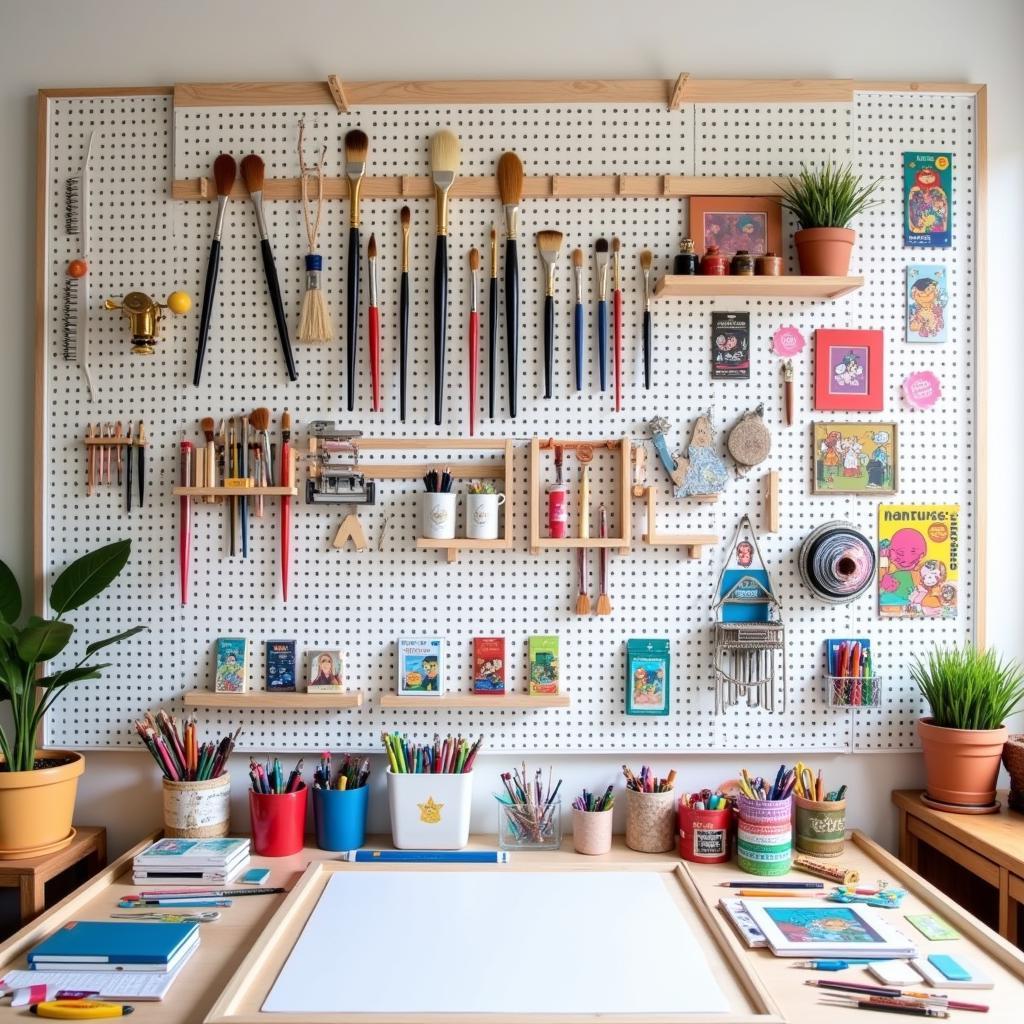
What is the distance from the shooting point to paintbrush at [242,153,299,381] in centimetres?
212

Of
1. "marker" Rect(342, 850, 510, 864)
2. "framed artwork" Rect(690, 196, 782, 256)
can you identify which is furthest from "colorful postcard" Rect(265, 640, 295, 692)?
"framed artwork" Rect(690, 196, 782, 256)

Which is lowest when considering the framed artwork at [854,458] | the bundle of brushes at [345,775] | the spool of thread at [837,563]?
the bundle of brushes at [345,775]

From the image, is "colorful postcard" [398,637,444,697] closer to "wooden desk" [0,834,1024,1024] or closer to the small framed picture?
the small framed picture

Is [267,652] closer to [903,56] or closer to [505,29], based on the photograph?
[505,29]

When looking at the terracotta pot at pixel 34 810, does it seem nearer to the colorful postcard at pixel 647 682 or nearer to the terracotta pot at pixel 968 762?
the colorful postcard at pixel 647 682

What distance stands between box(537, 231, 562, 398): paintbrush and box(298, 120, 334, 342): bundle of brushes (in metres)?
0.49

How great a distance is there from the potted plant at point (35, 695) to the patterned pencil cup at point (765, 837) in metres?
1.36

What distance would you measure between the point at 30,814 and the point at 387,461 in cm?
103

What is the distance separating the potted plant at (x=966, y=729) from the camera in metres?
2.01

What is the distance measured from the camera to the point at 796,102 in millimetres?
2141

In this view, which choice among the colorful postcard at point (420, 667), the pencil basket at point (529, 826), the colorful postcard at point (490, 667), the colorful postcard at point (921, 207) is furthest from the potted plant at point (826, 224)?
the pencil basket at point (529, 826)

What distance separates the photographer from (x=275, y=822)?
78.1 inches

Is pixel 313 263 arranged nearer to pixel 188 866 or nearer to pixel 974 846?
pixel 188 866

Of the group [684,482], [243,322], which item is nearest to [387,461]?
[243,322]
